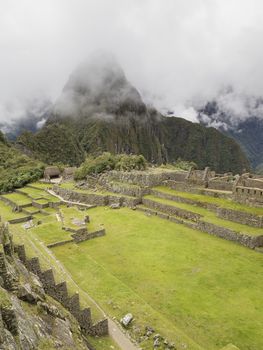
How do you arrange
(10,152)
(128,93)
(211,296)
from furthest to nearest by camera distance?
1. (128,93)
2. (10,152)
3. (211,296)

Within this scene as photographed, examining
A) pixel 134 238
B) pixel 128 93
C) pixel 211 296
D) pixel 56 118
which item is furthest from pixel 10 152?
pixel 128 93

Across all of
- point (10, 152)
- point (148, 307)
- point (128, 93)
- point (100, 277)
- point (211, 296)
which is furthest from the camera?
point (128, 93)

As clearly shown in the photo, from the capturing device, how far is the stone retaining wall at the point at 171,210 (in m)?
19.6

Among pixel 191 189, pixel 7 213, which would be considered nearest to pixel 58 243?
pixel 191 189

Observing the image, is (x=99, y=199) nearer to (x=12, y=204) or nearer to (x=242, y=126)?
(x=12, y=204)

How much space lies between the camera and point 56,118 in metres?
111

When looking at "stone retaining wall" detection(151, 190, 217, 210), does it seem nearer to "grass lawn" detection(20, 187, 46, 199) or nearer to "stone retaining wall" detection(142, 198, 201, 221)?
A: "stone retaining wall" detection(142, 198, 201, 221)

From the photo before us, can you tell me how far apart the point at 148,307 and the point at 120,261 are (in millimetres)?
4415

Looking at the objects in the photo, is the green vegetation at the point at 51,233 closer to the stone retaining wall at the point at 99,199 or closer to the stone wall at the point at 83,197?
the stone retaining wall at the point at 99,199

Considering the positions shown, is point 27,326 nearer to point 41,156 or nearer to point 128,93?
point 41,156

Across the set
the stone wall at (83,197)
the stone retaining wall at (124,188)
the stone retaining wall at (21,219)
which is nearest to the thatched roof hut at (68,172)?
the stone wall at (83,197)

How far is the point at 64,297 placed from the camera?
9.51 m

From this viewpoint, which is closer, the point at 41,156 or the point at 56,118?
the point at 41,156

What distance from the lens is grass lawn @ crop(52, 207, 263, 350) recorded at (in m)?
9.52
